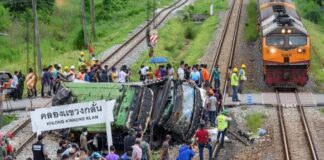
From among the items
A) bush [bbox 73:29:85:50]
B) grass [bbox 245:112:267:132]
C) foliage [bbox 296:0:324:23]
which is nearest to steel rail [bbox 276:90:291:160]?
grass [bbox 245:112:267:132]

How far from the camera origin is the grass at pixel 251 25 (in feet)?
151

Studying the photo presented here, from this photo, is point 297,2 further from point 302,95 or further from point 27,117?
point 27,117

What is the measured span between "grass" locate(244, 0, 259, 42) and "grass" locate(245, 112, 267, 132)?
59.7ft

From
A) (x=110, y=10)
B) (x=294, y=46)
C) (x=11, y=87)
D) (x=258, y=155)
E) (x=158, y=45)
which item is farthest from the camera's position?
(x=110, y=10)

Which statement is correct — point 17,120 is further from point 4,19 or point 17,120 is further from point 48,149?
point 4,19

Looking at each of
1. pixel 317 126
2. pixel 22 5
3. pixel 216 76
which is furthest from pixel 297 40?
pixel 22 5

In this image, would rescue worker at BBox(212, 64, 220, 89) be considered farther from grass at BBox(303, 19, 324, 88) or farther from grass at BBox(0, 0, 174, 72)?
grass at BBox(0, 0, 174, 72)

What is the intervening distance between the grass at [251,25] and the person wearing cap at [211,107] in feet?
67.7

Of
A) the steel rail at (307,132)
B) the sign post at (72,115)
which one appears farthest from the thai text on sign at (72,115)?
the steel rail at (307,132)

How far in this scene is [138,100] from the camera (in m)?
23.5

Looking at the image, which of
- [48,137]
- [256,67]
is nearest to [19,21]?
[256,67]

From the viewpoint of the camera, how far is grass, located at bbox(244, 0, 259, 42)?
46.1 meters

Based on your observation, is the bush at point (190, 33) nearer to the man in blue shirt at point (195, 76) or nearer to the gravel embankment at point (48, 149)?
the man in blue shirt at point (195, 76)

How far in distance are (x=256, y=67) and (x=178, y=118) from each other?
579 inches
